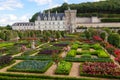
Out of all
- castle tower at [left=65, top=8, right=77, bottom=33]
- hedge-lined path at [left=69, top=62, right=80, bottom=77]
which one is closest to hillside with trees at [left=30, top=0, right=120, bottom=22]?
castle tower at [left=65, top=8, right=77, bottom=33]

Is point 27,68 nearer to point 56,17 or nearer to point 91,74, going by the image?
point 91,74

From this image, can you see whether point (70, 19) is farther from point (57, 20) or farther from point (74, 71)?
point (74, 71)

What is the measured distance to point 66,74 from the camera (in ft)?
44.9

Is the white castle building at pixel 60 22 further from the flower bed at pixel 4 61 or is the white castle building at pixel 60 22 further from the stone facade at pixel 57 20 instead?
the flower bed at pixel 4 61

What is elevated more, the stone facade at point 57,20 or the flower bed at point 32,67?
the stone facade at point 57,20

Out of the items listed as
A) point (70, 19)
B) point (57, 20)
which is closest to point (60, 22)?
point (57, 20)

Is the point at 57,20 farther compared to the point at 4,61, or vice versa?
the point at 57,20

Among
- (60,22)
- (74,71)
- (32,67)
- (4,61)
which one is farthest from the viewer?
(60,22)

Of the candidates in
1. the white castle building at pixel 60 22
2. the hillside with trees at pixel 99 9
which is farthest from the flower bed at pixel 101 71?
the hillside with trees at pixel 99 9

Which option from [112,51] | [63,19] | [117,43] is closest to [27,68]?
[112,51]

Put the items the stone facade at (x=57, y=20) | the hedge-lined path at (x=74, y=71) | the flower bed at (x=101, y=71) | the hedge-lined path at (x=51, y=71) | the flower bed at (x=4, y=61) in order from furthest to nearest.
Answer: the stone facade at (x=57, y=20) → the flower bed at (x=4, y=61) → the hedge-lined path at (x=51, y=71) → the hedge-lined path at (x=74, y=71) → the flower bed at (x=101, y=71)

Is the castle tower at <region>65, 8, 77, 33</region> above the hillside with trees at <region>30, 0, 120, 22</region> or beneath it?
beneath

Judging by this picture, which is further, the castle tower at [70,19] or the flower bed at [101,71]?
the castle tower at [70,19]

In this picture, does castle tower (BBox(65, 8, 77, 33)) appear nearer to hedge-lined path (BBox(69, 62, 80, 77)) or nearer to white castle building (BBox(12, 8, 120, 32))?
white castle building (BBox(12, 8, 120, 32))
